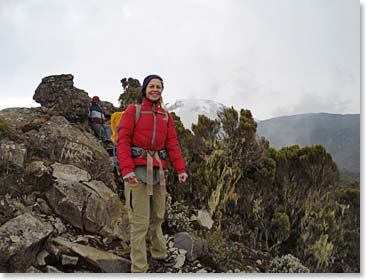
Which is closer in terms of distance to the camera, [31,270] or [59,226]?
[31,270]

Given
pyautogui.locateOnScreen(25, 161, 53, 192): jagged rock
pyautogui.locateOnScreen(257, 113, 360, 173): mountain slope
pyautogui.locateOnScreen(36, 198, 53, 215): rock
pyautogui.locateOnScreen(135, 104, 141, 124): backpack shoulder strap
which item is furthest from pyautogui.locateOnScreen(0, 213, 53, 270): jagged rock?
pyautogui.locateOnScreen(257, 113, 360, 173): mountain slope

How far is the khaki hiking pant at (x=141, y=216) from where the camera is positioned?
9.64 ft

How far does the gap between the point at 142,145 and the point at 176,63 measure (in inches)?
60.0

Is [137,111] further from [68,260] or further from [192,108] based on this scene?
[68,260]

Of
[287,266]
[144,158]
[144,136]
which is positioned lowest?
[287,266]

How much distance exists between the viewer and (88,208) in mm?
3432

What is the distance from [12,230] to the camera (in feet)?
10.1

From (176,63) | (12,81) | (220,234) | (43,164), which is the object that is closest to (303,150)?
(220,234)

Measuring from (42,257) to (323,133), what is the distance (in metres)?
2.96

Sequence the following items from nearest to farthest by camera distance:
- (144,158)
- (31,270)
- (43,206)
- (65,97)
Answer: (144,158) → (31,270) → (43,206) → (65,97)

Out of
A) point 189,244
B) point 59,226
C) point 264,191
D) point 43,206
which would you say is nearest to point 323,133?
point 264,191

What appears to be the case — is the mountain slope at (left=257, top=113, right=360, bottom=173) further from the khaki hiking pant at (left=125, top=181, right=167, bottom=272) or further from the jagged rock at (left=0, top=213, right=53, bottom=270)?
the jagged rock at (left=0, top=213, right=53, bottom=270)

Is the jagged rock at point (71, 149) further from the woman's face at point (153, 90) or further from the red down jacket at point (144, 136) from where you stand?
the woman's face at point (153, 90)

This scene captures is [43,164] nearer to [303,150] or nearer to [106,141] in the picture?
[106,141]
